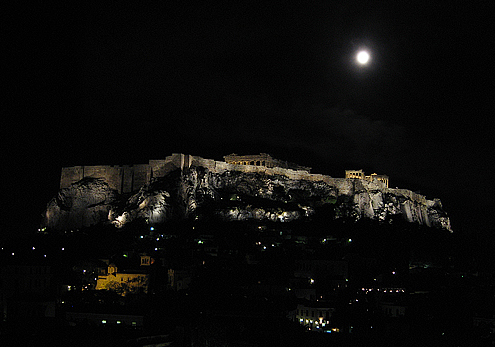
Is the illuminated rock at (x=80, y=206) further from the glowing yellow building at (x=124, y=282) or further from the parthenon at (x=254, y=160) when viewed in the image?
the glowing yellow building at (x=124, y=282)

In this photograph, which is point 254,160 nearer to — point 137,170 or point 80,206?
point 137,170

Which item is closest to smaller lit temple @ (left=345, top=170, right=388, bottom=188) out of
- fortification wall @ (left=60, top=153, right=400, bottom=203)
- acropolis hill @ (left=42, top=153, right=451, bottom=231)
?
acropolis hill @ (left=42, top=153, right=451, bottom=231)

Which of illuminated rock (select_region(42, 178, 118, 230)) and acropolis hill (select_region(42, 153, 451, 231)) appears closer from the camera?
acropolis hill (select_region(42, 153, 451, 231))

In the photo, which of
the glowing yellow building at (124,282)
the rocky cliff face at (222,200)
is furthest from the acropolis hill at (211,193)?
the glowing yellow building at (124,282)

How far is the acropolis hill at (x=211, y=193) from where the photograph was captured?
65.7 m

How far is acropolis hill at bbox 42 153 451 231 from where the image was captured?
2586 inches

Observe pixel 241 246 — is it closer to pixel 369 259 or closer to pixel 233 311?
pixel 369 259

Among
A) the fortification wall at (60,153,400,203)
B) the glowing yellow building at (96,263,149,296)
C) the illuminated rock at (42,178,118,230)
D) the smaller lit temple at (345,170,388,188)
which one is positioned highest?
the smaller lit temple at (345,170,388,188)

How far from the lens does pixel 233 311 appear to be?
110 feet

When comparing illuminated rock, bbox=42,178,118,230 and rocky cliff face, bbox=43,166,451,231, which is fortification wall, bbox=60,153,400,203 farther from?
illuminated rock, bbox=42,178,118,230

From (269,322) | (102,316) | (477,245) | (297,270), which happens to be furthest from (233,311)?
(477,245)

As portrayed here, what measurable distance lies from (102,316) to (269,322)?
8526mm

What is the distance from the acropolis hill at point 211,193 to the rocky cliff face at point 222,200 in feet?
0.35

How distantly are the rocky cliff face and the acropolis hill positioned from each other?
0.35 ft
